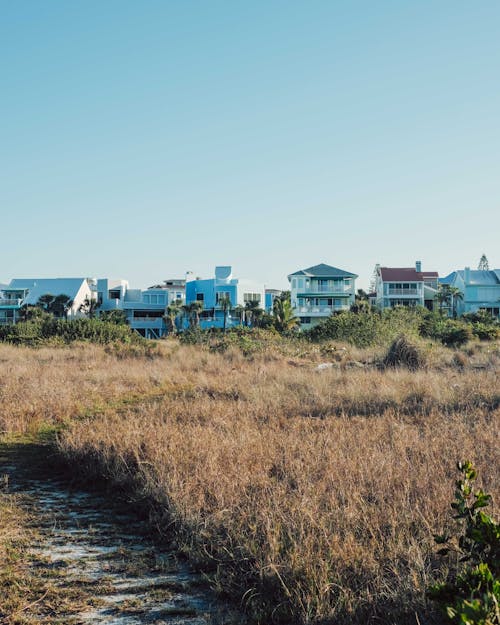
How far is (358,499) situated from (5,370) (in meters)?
14.8

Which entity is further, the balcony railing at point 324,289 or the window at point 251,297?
the window at point 251,297

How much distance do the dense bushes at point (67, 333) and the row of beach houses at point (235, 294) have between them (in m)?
39.3

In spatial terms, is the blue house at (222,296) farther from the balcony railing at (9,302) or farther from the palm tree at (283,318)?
the balcony railing at (9,302)

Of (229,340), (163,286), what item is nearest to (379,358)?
(229,340)

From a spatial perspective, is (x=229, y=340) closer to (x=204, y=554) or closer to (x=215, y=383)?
(x=215, y=383)

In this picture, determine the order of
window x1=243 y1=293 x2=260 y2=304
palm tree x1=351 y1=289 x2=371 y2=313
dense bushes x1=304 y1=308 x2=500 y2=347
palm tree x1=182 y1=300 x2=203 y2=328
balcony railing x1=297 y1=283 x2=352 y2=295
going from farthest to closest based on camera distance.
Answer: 1. window x1=243 y1=293 x2=260 y2=304
2. balcony railing x1=297 y1=283 x2=352 y2=295
3. palm tree x1=182 y1=300 x2=203 y2=328
4. palm tree x1=351 y1=289 x2=371 y2=313
5. dense bushes x1=304 y1=308 x2=500 y2=347

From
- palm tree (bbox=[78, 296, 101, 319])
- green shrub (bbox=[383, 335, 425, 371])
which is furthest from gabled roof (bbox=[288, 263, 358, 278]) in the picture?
green shrub (bbox=[383, 335, 425, 371])

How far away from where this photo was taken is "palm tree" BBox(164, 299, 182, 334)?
71.1 metres

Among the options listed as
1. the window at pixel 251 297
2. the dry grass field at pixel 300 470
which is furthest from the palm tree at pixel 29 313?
the dry grass field at pixel 300 470

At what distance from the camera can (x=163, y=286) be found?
282 feet

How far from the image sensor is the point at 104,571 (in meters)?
4.77

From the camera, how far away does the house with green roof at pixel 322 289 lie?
2894 inches

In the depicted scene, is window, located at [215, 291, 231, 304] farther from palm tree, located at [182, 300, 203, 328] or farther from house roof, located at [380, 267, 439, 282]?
house roof, located at [380, 267, 439, 282]

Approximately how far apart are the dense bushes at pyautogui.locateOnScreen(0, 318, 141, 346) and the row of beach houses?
39296mm
